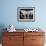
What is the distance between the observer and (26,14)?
4273 millimetres

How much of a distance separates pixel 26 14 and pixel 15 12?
37 centimetres

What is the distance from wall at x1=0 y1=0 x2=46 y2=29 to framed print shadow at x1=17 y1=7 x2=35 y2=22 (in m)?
0.10

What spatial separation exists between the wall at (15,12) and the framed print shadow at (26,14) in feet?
0.33

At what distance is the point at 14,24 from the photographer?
4.29m

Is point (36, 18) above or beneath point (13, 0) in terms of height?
beneath

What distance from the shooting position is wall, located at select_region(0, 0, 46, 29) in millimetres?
4246

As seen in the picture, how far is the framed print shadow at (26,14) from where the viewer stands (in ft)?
13.9

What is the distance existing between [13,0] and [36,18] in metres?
0.97

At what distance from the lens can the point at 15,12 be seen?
4262 millimetres

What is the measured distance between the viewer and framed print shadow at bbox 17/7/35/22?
425 cm

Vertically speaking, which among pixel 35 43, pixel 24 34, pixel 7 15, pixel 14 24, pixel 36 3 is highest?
pixel 36 3

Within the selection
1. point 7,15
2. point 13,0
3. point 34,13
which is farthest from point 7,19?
point 34,13

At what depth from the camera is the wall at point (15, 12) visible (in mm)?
4246

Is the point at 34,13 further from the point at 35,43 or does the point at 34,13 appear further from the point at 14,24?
the point at 35,43
